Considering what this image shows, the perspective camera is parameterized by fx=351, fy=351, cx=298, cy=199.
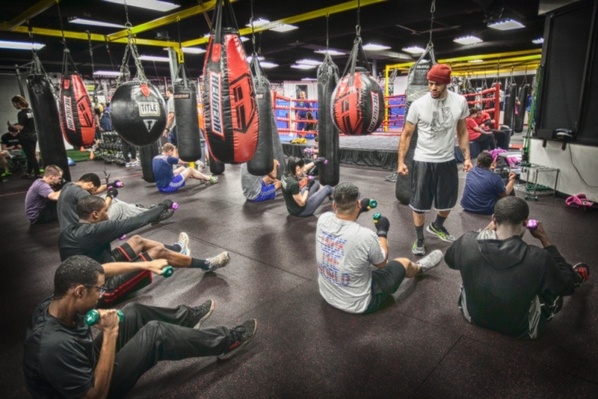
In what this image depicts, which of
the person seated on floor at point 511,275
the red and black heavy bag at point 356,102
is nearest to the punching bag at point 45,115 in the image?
the red and black heavy bag at point 356,102

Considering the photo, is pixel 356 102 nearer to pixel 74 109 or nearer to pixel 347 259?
pixel 347 259

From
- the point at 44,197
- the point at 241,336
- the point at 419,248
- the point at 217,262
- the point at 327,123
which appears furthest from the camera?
the point at 44,197

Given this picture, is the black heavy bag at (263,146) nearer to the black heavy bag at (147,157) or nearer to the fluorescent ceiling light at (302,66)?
the black heavy bag at (147,157)

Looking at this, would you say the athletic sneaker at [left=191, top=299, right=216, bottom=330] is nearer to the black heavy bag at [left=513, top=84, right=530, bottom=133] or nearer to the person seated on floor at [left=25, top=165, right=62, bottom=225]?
the person seated on floor at [left=25, top=165, right=62, bottom=225]

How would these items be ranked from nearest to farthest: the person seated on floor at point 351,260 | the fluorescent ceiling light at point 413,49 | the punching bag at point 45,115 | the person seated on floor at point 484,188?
1. the person seated on floor at point 351,260
2. the person seated on floor at point 484,188
3. the punching bag at point 45,115
4. the fluorescent ceiling light at point 413,49

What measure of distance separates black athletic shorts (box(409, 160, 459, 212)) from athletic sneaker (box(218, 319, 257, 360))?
1.96m

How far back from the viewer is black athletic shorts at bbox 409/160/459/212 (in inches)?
129

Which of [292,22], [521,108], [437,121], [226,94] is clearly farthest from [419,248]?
[521,108]

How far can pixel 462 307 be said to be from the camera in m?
2.37

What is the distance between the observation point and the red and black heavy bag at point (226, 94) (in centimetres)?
202

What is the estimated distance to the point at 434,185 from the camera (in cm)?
334

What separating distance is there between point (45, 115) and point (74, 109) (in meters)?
0.79

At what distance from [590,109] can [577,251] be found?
267 centimetres

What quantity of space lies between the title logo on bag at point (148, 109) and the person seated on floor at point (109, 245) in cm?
80
